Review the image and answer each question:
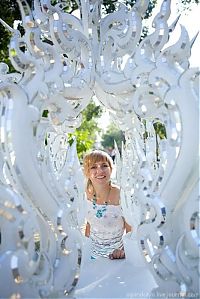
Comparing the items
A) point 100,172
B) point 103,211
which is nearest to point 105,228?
point 103,211

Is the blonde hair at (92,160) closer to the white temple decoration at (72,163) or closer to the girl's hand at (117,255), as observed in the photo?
the girl's hand at (117,255)

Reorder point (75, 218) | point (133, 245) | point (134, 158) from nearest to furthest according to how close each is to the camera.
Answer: point (75, 218) → point (133, 245) → point (134, 158)

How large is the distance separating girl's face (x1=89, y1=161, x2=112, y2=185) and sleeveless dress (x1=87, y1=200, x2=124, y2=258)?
0.59 ft

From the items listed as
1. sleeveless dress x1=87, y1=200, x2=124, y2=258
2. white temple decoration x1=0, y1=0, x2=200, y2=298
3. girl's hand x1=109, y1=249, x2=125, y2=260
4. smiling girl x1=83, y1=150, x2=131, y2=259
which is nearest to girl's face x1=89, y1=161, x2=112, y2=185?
smiling girl x1=83, y1=150, x2=131, y2=259

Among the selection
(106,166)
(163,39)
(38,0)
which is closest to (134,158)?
(106,166)

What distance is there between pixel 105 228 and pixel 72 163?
0.87 metres

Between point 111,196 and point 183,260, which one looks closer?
point 183,260

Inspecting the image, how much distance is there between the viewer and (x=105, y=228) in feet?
9.00

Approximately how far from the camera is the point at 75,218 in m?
2.00

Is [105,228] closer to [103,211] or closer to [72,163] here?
[103,211]

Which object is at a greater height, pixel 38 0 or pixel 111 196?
pixel 38 0

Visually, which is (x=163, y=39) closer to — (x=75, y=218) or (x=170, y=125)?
(x=170, y=125)

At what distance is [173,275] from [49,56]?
122 cm

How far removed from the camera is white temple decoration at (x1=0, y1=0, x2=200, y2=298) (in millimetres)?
1735
